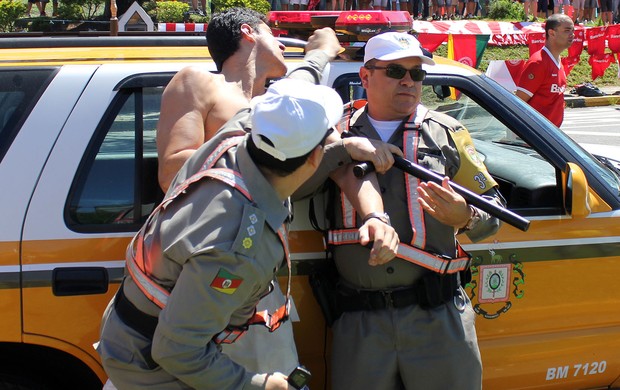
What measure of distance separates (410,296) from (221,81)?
1052 millimetres

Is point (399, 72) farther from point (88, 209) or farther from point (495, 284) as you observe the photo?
point (88, 209)

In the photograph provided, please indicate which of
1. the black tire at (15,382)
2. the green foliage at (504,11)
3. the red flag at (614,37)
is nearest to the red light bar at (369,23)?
the black tire at (15,382)

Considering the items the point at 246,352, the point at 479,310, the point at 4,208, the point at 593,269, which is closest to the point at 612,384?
the point at 593,269

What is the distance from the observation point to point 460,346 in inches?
112

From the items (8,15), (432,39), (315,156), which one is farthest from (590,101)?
(315,156)

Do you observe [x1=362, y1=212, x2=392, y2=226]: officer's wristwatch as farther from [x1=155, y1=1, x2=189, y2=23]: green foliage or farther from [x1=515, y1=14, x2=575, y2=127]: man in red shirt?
[x1=155, y1=1, x2=189, y2=23]: green foliage

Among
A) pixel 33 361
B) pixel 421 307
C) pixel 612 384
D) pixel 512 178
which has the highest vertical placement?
pixel 512 178

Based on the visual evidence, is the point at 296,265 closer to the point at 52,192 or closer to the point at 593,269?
the point at 52,192

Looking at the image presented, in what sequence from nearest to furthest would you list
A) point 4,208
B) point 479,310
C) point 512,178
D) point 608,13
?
point 4,208 → point 479,310 → point 512,178 → point 608,13

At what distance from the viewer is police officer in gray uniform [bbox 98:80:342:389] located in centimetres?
190

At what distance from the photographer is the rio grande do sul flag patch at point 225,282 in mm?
1888

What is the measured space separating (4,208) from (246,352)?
104 centimetres

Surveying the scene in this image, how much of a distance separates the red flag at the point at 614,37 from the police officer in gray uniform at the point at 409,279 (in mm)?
14562

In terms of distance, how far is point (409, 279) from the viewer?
285 cm
